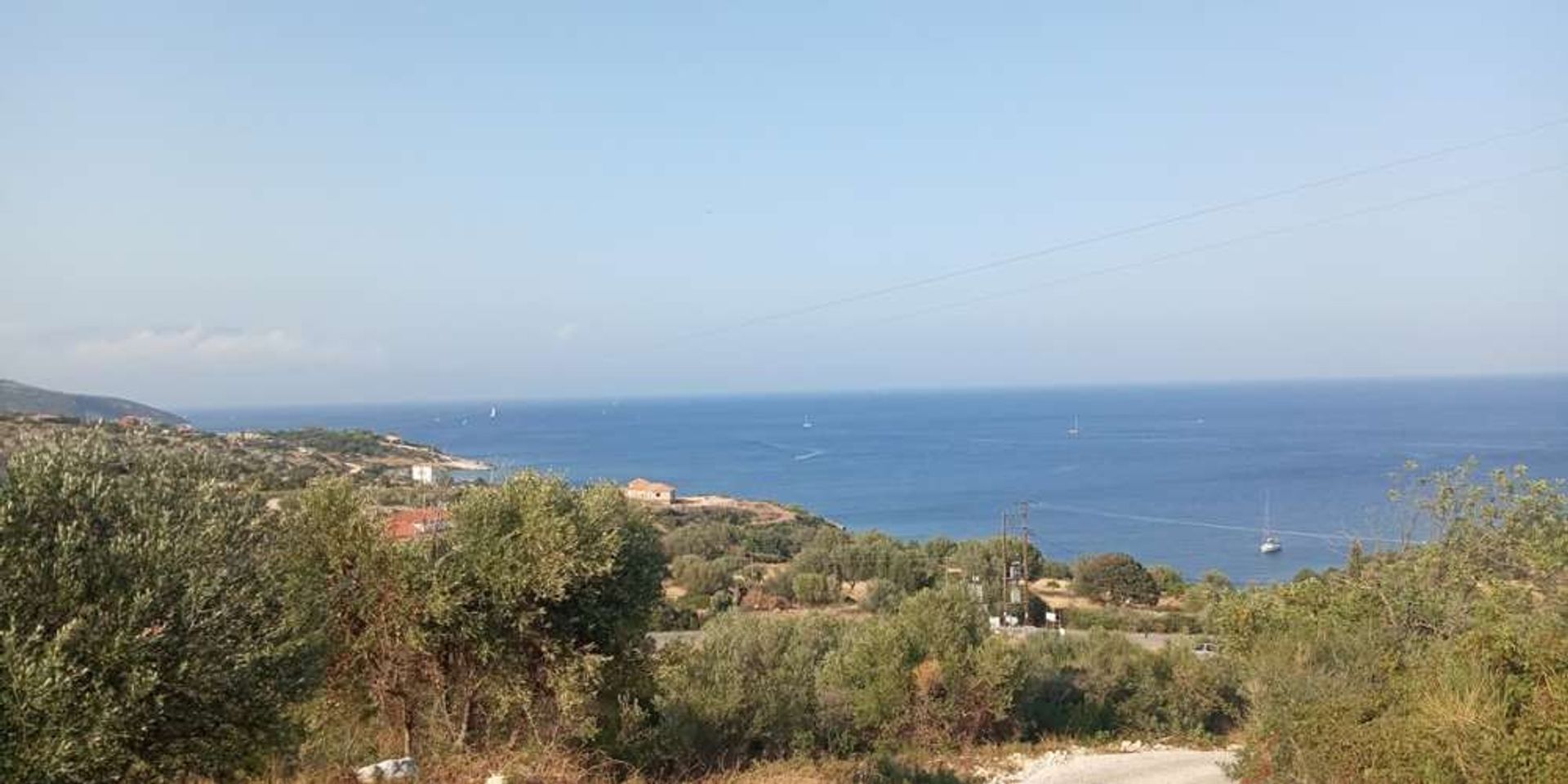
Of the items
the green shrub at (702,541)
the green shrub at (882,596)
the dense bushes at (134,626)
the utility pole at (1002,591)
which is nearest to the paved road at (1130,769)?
the dense bushes at (134,626)

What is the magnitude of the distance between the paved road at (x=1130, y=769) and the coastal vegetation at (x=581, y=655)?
1.60m

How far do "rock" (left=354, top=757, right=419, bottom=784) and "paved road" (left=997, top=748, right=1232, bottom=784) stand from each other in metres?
10.5

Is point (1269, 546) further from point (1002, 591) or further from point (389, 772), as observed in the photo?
point (389, 772)

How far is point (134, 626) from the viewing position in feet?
18.3

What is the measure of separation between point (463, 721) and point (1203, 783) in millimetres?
12069

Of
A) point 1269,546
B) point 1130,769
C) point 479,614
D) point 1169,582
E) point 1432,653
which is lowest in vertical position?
point 1269,546

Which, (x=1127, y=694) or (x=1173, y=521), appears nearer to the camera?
(x=1127, y=694)

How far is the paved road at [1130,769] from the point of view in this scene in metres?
16.2

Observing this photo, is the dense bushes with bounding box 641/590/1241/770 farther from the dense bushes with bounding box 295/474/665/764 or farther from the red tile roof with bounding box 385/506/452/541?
the red tile roof with bounding box 385/506/452/541

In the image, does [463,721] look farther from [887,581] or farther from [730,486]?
[730,486]

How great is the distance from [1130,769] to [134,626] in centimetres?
1615

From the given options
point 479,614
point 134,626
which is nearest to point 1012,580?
point 479,614

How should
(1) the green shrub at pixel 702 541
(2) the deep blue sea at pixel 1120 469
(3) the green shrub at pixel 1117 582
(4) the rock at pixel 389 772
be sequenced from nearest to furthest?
1. (4) the rock at pixel 389 772
2. (3) the green shrub at pixel 1117 582
3. (1) the green shrub at pixel 702 541
4. (2) the deep blue sea at pixel 1120 469

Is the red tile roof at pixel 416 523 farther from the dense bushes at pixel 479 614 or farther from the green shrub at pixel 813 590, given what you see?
the green shrub at pixel 813 590
